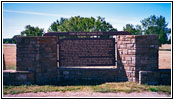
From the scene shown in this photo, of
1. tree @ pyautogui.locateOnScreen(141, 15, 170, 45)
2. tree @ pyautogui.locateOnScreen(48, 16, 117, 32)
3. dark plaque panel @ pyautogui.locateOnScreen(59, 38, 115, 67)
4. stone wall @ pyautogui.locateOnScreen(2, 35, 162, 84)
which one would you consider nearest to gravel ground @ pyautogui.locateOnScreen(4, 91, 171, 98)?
stone wall @ pyautogui.locateOnScreen(2, 35, 162, 84)

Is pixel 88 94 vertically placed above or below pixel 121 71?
below

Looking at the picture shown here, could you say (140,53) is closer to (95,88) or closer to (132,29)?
(95,88)

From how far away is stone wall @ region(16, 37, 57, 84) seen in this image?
7.17m

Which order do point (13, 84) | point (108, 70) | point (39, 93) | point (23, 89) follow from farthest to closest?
point (108, 70), point (13, 84), point (23, 89), point (39, 93)

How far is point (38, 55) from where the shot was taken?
7160 mm

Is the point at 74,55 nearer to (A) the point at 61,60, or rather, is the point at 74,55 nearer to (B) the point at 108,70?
(A) the point at 61,60

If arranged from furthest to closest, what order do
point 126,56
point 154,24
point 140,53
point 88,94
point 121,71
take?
1. point 154,24
2. point 121,71
3. point 126,56
4. point 140,53
5. point 88,94

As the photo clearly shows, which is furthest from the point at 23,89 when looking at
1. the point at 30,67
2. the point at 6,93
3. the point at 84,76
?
the point at 84,76

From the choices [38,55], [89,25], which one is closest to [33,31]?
[89,25]

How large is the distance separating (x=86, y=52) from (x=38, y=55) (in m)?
1.86

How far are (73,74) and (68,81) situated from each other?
0.33m

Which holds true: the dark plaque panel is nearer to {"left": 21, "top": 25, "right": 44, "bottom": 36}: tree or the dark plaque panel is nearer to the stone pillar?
the stone pillar

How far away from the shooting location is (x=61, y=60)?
770 cm

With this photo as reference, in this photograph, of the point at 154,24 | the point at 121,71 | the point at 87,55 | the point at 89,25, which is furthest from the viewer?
the point at 154,24
